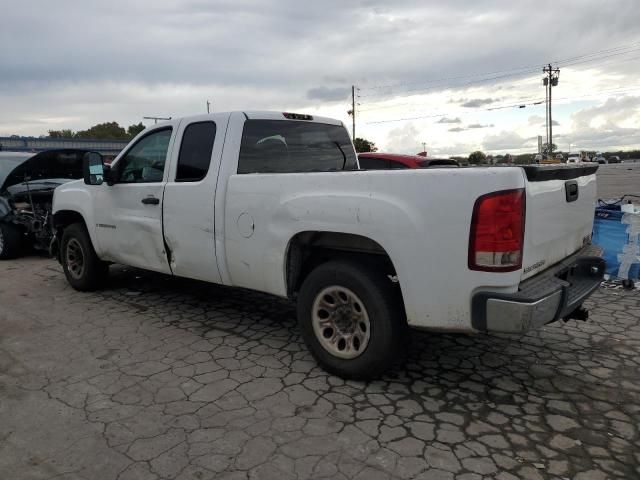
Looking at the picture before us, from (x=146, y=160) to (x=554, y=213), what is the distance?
3.73 meters

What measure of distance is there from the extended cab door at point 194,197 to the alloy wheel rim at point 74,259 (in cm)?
205

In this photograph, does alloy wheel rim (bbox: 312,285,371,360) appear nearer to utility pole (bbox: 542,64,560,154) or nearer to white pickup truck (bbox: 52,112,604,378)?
white pickup truck (bbox: 52,112,604,378)

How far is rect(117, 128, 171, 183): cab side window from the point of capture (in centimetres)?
477

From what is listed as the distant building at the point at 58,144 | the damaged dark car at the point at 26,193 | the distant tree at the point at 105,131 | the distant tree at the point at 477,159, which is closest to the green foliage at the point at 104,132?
the distant tree at the point at 105,131

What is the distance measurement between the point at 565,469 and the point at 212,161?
325 centimetres

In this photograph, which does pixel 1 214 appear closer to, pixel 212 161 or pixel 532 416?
pixel 212 161

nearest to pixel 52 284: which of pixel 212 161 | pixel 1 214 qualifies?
pixel 1 214

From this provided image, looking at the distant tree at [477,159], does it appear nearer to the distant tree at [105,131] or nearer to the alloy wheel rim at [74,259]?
the alloy wheel rim at [74,259]

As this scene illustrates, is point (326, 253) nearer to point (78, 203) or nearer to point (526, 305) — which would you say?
point (526, 305)

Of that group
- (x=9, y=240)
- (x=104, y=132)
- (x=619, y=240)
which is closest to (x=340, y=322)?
A: (x=619, y=240)

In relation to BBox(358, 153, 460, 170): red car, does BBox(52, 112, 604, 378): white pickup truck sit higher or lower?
lower

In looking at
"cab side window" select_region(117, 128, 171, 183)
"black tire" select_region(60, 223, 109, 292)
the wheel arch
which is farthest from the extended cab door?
"black tire" select_region(60, 223, 109, 292)

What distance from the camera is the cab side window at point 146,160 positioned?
477 centimetres

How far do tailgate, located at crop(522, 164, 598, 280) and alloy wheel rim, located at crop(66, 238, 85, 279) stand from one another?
506cm
